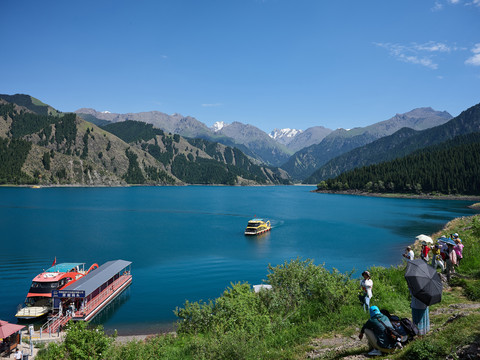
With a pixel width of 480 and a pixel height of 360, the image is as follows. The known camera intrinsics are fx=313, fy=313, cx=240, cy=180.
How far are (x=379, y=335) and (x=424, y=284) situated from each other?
9.70ft

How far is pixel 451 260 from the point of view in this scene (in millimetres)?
23406

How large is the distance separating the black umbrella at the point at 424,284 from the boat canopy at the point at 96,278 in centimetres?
3210

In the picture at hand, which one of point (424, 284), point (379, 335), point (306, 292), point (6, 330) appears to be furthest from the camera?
point (306, 292)

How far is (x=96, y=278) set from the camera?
38.1 m

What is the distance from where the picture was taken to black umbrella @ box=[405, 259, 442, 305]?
1271cm

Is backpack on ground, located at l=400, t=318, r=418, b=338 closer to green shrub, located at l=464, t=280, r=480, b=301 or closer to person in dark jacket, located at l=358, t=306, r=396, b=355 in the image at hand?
person in dark jacket, located at l=358, t=306, r=396, b=355

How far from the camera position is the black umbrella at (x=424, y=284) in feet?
41.7

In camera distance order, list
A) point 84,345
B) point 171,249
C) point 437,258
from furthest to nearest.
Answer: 1. point 171,249
2. point 437,258
3. point 84,345

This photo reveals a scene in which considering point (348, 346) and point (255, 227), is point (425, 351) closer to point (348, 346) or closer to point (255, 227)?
point (348, 346)

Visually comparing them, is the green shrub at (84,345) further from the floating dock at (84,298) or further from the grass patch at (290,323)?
the floating dock at (84,298)

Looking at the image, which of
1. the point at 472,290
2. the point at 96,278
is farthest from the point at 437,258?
the point at 96,278

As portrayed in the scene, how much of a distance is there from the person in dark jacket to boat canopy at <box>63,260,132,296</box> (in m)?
30.8

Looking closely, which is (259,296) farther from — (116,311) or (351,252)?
(351,252)

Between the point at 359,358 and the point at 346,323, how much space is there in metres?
7.04
